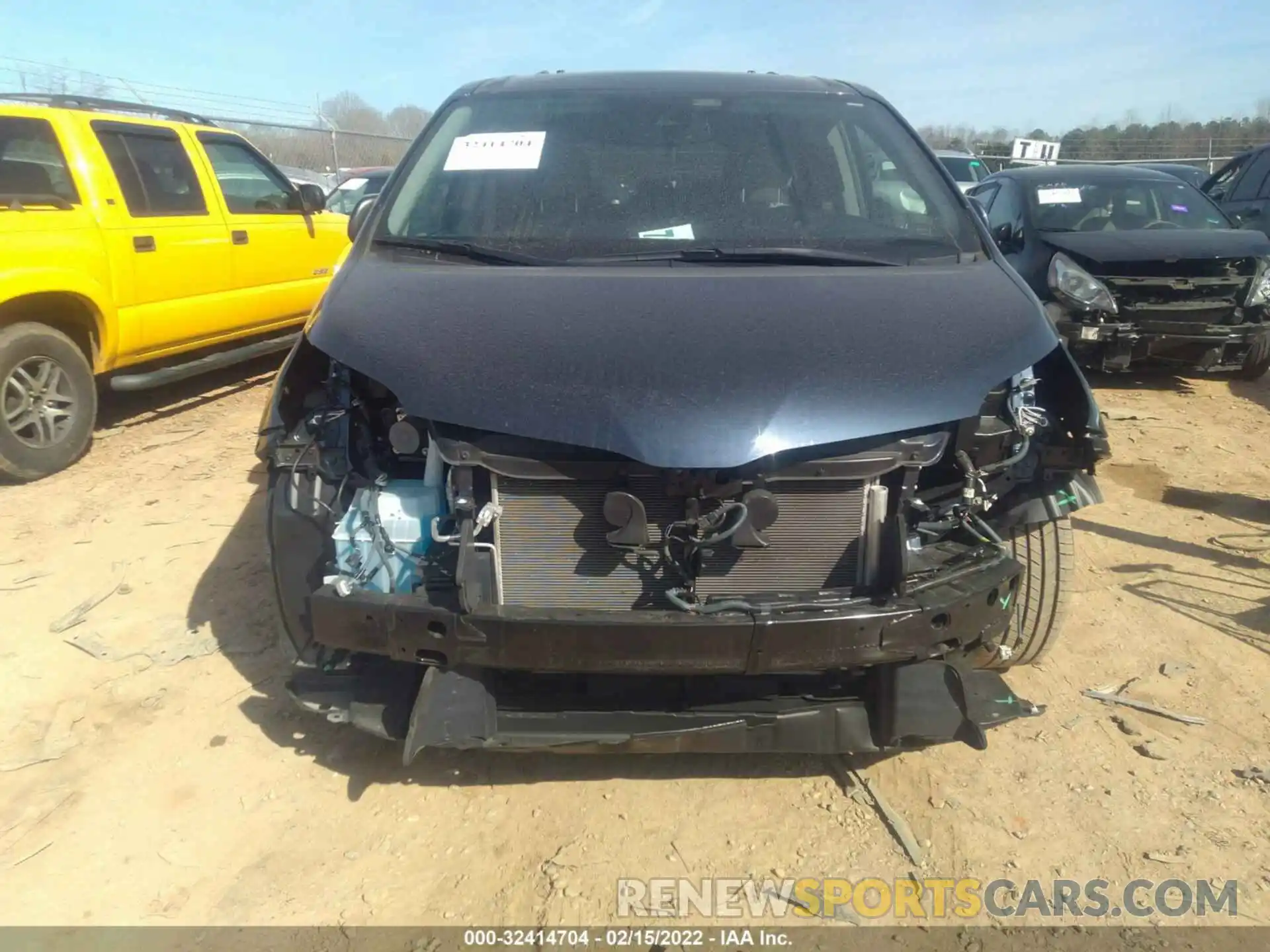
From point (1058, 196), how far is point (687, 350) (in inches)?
253

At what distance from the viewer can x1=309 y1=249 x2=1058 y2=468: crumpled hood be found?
2137 millimetres

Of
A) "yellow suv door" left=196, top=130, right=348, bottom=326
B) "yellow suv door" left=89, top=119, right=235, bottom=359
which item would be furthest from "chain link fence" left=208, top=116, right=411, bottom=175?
"yellow suv door" left=89, top=119, right=235, bottom=359

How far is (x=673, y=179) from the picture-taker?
10.2ft

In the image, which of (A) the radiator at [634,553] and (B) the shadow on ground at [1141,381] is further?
(B) the shadow on ground at [1141,381]

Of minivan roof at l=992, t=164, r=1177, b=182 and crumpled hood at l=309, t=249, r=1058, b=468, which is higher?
minivan roof at l=992, t=164, r=1177, b=182

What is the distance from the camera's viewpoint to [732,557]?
234cm

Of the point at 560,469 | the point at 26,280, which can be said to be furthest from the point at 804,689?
the point at 26,280

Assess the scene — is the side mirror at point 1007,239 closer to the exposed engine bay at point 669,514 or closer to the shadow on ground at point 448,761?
the exposed engine bay at point 669,514

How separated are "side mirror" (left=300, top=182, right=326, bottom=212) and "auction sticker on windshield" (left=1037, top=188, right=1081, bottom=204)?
560 centimetres

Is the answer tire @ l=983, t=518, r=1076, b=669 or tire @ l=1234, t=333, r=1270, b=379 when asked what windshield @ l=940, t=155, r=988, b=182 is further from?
tire @ l=983, t=518, r=1076, b=669

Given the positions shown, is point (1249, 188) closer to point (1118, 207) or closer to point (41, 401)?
point (1118, 207)

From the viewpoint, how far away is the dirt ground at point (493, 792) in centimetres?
234

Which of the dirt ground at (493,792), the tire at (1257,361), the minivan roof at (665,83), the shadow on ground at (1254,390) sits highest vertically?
the minivan roof at (665,83)

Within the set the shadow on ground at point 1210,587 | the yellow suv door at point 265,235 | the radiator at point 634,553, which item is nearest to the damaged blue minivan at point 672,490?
the radiator at point 634,553
